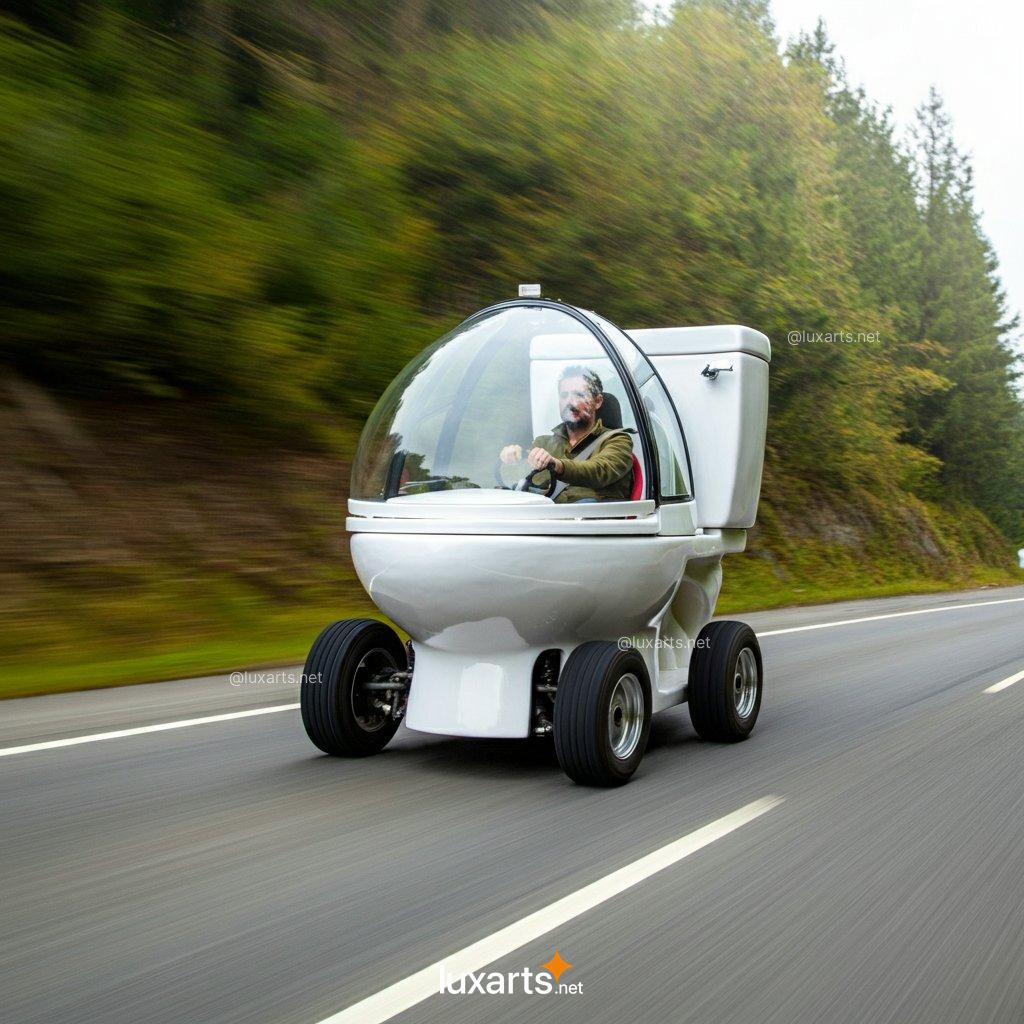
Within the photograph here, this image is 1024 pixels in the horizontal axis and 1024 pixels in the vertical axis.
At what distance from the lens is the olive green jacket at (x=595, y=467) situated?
5.63 metres

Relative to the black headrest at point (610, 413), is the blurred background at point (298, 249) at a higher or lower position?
higher

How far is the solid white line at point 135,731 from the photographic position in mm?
6367

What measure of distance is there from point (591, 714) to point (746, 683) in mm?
1943

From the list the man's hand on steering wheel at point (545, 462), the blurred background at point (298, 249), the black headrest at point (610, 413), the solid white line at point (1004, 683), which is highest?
the blurred background at point (298, 249)

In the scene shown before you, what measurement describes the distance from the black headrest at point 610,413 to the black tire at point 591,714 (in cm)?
102

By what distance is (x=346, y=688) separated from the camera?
6059 millimetres

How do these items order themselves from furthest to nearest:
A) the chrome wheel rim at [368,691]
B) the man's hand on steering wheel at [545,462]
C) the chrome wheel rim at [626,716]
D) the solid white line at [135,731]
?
1. the solid white line at [135,731]
2. the chrome wheel rim at [368,691]
3. the chrome wheel rim at [626,716]
4. the man's hand on steering wheel at [545,462]

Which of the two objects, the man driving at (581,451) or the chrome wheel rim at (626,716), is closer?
the man driving at (581,451)

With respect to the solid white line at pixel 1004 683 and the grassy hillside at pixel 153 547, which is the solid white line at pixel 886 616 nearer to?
the solid white line at pixel 1004 683

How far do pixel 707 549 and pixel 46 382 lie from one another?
8711mm

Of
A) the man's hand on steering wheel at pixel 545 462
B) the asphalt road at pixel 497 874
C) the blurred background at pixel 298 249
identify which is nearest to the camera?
the asphalt road at pixel 497 874

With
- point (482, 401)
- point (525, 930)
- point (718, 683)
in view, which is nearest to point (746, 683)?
point (718, 683)

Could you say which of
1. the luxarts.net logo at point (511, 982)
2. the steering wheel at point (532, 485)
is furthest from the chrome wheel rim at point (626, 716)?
the luxarts.net logo at point (511, 982)

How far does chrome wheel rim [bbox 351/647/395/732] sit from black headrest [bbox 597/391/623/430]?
1.60 m
